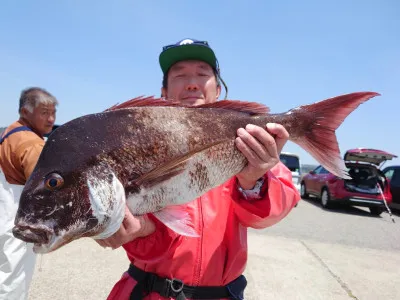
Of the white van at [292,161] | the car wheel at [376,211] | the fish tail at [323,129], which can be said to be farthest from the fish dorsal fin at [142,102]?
the white van at [292,161]

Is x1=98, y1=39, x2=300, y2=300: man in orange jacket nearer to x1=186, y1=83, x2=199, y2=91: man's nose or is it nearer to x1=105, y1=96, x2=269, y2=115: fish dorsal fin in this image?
x1=105, y1=96, x2=269, y2=115: fish dorsal fin

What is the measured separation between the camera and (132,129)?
1.63 meters

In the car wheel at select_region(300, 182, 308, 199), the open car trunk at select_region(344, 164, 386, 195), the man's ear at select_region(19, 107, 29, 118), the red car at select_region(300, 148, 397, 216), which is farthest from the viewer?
the car wheel at select_region(300, 182, 308, 199)

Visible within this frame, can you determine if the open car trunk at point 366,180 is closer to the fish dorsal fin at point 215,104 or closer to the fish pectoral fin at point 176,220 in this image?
the fish dorsal fin at point 215,104

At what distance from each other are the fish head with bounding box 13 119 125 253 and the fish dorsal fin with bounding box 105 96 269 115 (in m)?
0.39

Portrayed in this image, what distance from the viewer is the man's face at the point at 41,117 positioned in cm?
346

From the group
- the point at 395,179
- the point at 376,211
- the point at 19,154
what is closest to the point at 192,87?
the point at 19,154

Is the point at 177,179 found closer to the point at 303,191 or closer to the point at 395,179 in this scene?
the point at 303,191

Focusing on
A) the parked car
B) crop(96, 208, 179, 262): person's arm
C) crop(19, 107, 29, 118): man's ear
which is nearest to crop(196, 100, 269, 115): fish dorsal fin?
crop(96, 208, 179, 262): person's arm

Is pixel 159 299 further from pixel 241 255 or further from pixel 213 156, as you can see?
pixel 213 156

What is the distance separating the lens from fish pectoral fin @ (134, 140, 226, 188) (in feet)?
5.20

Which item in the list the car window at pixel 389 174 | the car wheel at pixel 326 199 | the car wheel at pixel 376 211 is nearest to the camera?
the car wheel at pixel 376 211

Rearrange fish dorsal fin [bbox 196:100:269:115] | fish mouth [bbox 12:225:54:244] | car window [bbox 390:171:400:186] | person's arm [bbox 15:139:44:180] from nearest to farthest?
1. fish mouth [bbox 12:225:54:244]
2. fish dorsal fin [bbox 196:100:269:115]
3. person's arm [bbox 15:139:44:180]
4. car window [bbox 390:171:400:186]

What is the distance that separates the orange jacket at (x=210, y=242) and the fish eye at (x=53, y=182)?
63 cm
